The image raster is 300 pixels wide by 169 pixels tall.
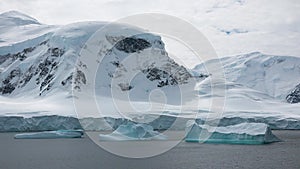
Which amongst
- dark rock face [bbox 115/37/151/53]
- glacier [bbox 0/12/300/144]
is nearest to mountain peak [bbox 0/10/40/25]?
glacier [bbox 0/12/300/144]

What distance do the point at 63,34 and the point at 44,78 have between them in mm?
14892

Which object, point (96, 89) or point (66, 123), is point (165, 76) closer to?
point (96, 89)

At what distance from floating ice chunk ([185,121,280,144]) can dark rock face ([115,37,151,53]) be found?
8018cm

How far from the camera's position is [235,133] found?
169 ft

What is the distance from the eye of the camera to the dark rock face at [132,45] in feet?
440

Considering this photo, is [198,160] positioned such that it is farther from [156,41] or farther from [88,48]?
[156,41]

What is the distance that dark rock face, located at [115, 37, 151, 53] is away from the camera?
13425cm

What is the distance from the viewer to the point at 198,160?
37031 mm

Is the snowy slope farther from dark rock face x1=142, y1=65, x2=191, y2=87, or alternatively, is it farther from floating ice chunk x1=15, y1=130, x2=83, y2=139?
floating ice chunk x1=15, y1=130, x2=83, y2=139

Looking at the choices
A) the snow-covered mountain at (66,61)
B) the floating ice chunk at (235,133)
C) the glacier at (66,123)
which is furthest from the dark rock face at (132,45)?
the floating ice chunk at (235,133)

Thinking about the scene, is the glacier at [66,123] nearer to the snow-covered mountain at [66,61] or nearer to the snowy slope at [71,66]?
the snowy slope at [71,66]

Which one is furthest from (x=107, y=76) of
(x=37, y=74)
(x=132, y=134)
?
(x=132, y=134)

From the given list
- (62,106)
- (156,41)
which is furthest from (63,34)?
(62,106)

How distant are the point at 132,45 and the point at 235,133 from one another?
87.5 meters
